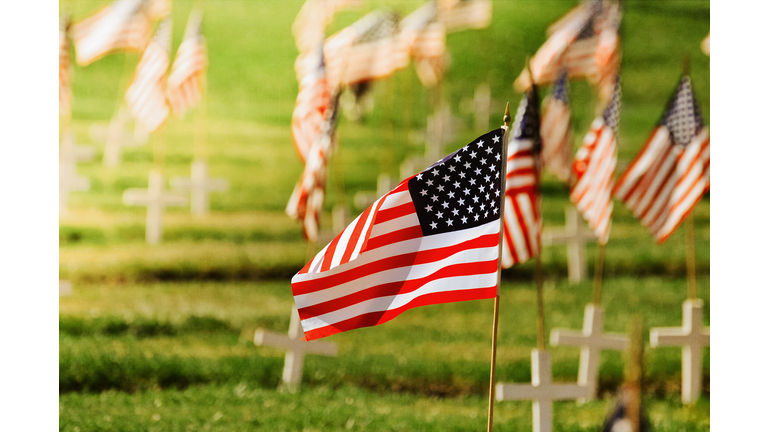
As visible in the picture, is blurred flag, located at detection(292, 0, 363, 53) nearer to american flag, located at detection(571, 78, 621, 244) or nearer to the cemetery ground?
the cemetery ground

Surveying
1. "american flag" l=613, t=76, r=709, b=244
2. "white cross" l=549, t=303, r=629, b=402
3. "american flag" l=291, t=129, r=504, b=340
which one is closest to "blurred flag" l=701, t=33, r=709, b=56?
"american flag" l=613, t=76, r=709, b=244

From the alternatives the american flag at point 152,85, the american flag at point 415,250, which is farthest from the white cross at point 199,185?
the american flag at point 415,250

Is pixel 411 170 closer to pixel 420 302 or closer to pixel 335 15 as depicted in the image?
pixel 335 15

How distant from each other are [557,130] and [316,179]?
134 centimetres

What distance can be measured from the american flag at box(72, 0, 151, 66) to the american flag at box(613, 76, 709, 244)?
8.30 ft

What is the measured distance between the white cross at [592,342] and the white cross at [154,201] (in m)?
2.05

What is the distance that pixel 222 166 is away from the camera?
151 inches

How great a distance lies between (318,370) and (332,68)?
1.54m

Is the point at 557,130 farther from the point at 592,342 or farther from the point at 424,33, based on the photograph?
the point at 592,342

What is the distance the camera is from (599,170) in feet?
10.6

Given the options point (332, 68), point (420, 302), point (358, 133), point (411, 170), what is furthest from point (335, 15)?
point (420, 302)

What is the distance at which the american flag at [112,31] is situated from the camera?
372 cm

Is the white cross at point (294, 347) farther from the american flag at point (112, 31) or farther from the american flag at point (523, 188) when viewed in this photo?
the american flag at point (112, 31)

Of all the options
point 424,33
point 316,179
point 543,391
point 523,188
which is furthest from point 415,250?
point 424,33
